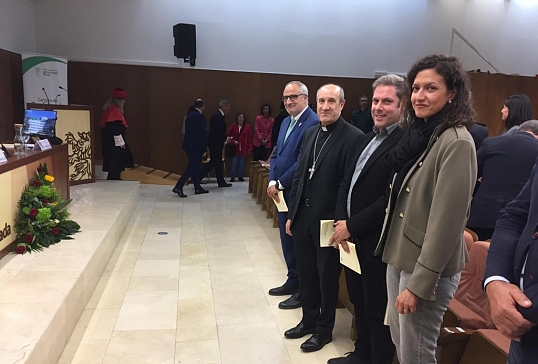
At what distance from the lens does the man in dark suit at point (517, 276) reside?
3.20 feet

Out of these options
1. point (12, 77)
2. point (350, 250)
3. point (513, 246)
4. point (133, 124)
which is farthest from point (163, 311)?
point (133, 124)

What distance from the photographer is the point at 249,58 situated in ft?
27.6

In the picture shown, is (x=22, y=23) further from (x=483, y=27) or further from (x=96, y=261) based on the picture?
(x=483, y=27)

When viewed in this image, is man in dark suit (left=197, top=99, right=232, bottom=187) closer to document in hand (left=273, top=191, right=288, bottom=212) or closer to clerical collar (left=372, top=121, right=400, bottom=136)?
document in hand (left=273, top=191, right=288, bottom=212)

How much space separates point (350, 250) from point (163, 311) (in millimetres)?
1572

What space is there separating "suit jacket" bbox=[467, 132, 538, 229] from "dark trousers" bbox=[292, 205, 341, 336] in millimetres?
1183

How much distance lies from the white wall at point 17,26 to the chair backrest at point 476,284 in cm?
692

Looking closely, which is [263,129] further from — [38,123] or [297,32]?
[38,123]

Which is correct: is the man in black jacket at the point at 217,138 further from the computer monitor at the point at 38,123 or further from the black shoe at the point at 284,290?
the black shoe at the point at 284,290

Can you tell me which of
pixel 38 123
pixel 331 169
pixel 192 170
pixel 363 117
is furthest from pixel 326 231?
pixel 363 117

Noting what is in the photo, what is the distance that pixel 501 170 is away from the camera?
2.68m

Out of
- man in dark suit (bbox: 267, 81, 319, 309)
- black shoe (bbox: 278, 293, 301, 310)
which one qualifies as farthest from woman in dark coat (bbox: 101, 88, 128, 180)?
black shoe (bbox: 278, 293, 301, 310)

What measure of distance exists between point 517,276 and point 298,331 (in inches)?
68.4

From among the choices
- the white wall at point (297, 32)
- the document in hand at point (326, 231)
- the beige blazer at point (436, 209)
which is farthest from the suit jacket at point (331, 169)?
the white wall at point (297, 32)
